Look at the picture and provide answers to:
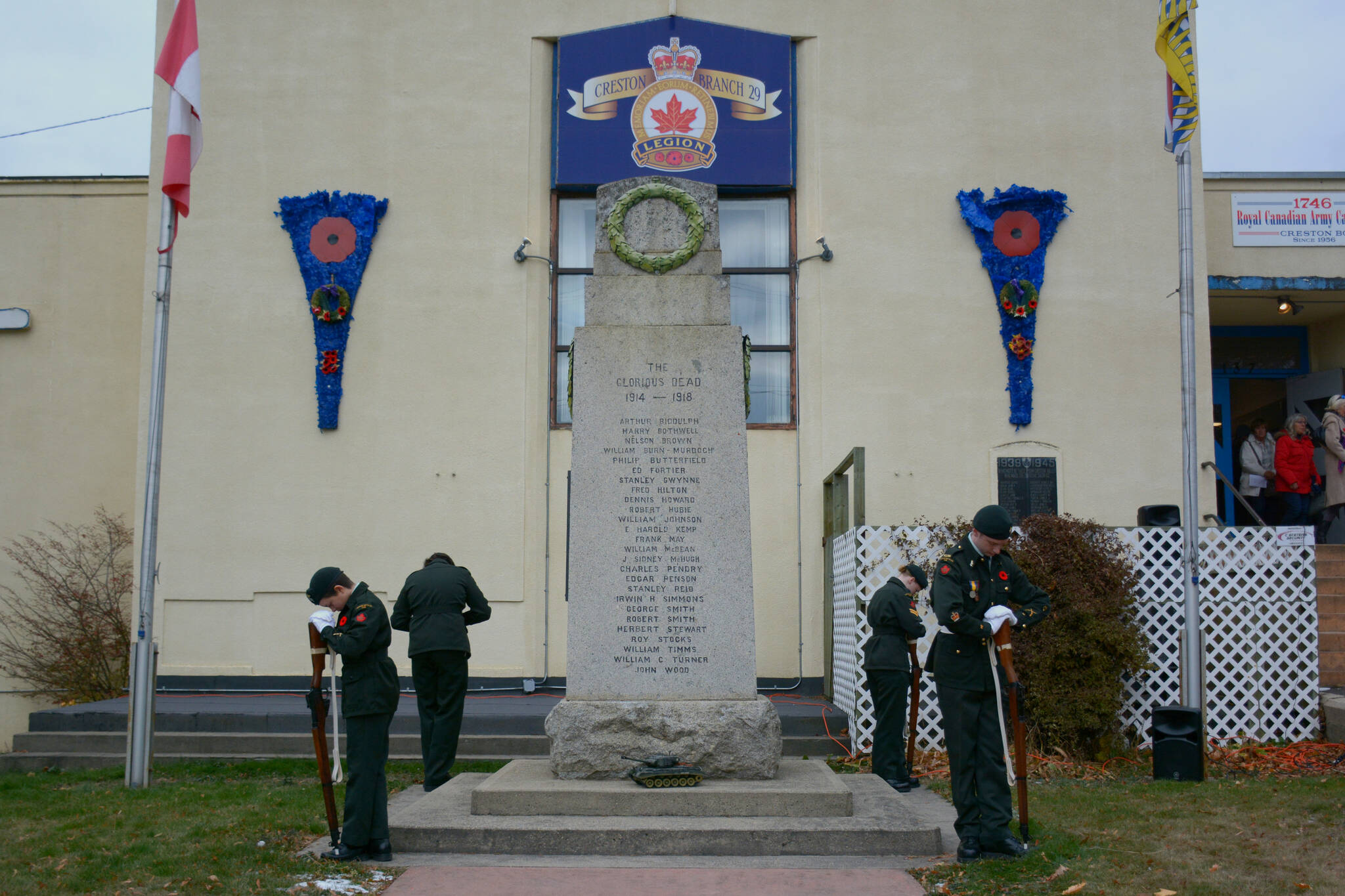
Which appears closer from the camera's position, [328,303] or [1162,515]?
[1162,515]

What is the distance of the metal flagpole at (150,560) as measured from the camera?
9.83m

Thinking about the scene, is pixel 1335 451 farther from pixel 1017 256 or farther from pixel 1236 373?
pixel 1017 256

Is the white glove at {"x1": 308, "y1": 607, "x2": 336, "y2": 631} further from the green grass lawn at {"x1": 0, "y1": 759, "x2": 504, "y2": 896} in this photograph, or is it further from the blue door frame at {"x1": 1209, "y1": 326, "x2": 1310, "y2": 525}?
the blue door frame at {"x1": 1209, "y1": 326, "x2": 1310, "y2": 525}

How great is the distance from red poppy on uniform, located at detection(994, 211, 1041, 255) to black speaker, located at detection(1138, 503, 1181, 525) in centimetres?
462

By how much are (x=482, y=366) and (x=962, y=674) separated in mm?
9530

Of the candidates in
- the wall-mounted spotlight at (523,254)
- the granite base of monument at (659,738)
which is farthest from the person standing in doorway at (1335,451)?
the granite base of monument at (659,738)

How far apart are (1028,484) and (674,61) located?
7.26 metres

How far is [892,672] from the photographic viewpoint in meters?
9.35

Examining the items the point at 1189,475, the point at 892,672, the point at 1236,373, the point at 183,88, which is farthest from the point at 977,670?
the point at 1236,373

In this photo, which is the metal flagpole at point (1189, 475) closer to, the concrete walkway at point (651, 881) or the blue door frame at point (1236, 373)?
the concrete walkway at point (651, 881)

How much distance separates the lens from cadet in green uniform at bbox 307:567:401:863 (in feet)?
21.8

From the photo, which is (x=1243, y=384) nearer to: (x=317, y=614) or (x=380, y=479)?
(x=380, y=479)

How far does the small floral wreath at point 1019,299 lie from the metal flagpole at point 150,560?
32.3ft

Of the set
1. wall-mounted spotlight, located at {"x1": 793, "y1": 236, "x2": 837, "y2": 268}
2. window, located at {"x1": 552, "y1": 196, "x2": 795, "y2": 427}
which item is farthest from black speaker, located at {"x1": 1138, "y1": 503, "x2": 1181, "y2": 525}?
wall-mounted spotlight, located at {"x1": 793, "y1": 236, "x2": 837, "y2": 268}
